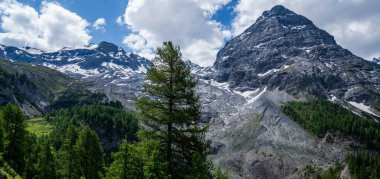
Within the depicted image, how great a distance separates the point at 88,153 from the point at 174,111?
3463 cm

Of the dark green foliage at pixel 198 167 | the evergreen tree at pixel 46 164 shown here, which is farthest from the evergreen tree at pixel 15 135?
the dark green foliage at pixel 198 167

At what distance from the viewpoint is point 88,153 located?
55812mm

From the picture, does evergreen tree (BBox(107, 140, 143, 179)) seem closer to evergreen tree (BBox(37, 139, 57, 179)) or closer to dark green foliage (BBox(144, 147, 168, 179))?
dark green foliage (BBox(144, 147, 168, 179))

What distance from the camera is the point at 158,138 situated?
25.1 m

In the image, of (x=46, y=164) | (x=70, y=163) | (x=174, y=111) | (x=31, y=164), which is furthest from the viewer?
(x=31, y=164)

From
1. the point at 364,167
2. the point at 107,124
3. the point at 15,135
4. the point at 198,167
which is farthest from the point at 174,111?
the point at 107,124

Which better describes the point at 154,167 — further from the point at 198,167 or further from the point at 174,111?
the point at 174,111

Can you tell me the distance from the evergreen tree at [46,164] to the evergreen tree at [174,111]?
36.2 m

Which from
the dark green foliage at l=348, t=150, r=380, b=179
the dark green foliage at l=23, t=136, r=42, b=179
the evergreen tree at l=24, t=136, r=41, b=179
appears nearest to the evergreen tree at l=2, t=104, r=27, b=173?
the dark green foliage at l=23, t=136, r=42, b=179

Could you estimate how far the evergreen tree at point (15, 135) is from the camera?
1834 inches

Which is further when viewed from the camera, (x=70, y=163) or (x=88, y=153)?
(x=88, y=153)

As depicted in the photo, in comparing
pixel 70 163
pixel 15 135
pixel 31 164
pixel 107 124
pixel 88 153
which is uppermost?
pixel 107 124

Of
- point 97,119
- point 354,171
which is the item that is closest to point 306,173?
point 354,171

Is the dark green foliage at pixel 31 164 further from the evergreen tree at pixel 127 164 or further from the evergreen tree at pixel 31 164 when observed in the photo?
the evergreen tree at pixel 127 164
